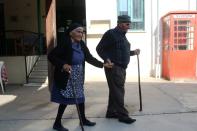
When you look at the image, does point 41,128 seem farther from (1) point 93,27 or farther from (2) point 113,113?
(1) point 93,27

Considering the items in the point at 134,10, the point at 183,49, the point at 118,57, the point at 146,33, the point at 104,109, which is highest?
the point at 134,10

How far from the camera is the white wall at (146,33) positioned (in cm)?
1271

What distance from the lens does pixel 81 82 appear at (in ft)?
21.0

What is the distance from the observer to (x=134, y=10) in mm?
13047

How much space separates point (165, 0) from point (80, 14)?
5069mm

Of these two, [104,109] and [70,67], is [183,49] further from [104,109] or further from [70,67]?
[70,67]

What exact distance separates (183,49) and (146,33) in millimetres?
1340

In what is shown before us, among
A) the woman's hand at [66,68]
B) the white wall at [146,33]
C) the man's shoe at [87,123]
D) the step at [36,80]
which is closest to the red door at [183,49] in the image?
the white wall at [146,33]

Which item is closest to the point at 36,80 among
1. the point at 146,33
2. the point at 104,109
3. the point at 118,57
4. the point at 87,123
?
the point at 146,33

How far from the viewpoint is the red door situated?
39.9 feet

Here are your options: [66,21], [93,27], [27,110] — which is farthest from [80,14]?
[27,110]

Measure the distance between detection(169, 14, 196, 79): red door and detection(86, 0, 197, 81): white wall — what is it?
83cm

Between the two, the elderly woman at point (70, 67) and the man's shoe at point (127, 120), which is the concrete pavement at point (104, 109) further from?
the elderly woman at point (70, 67)

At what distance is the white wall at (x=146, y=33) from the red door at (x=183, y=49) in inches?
32.6
